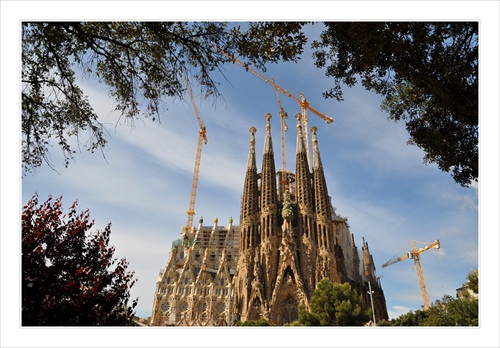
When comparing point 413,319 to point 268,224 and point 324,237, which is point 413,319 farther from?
point 268,224

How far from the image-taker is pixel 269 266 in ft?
102

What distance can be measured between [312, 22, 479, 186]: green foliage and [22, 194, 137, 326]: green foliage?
20.8 ft

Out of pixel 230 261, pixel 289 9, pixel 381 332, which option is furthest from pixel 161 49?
pixel 230 261

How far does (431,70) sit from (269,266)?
2704 cm

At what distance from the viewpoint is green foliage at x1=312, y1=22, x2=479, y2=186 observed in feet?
19.5

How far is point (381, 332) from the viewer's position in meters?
5.26

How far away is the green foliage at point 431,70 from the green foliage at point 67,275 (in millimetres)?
6338

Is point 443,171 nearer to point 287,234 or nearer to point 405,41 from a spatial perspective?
point 405,41

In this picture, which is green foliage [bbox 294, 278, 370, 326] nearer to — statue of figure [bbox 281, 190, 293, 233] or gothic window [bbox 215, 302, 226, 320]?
statue of figure [bbox 281, 190, 293, 233]

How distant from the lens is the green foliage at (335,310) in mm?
20156

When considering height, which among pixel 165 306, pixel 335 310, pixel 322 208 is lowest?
pixel 165 306

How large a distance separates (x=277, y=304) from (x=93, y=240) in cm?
2387

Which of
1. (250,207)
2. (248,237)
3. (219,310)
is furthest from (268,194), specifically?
(219,310)

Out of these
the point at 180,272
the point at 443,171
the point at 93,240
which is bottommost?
the point at 180,272
